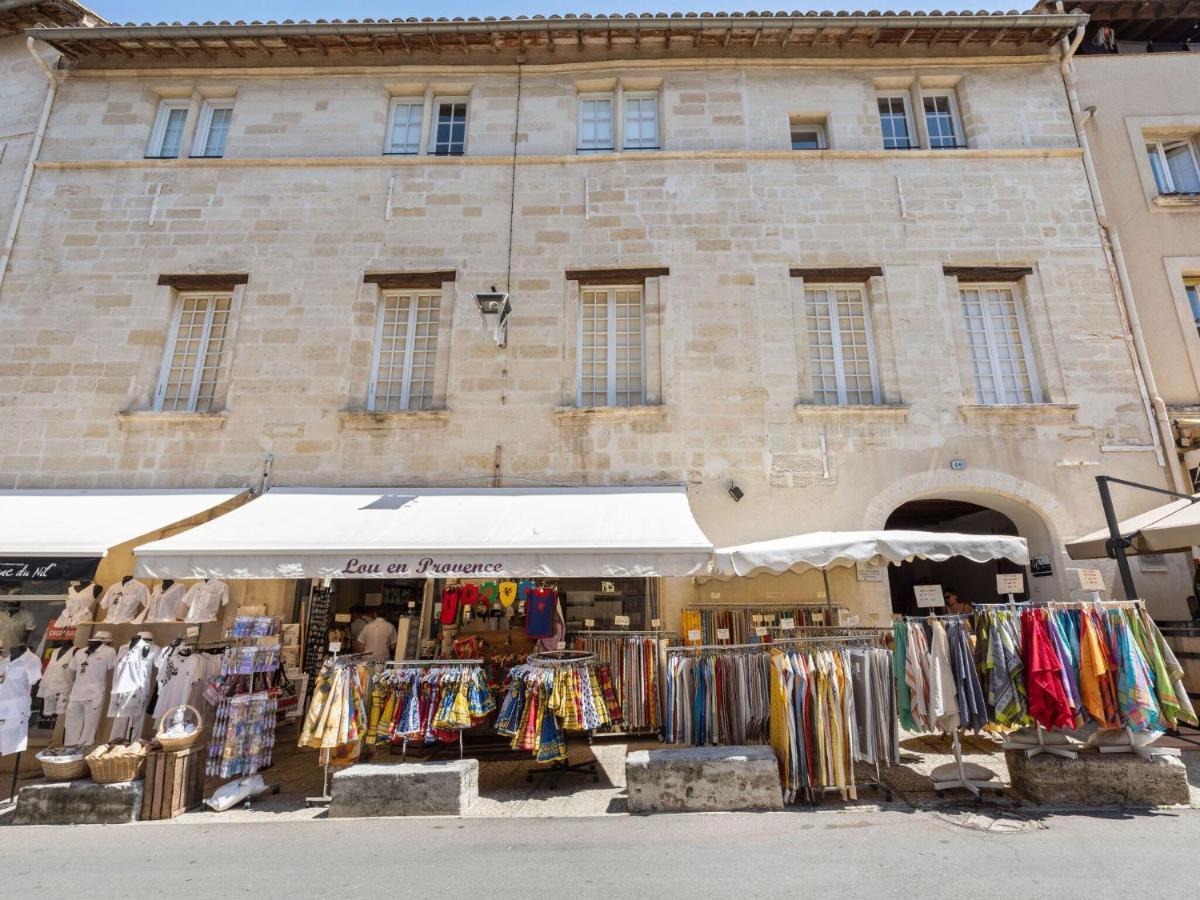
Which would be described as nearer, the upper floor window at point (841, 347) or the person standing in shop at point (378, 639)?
the person standing in shop at point (378, 639)

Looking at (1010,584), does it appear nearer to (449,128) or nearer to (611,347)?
(611,347)

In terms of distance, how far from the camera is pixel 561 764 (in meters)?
6.37

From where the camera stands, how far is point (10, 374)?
901 centimetres

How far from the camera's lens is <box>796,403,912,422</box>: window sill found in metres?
8.59

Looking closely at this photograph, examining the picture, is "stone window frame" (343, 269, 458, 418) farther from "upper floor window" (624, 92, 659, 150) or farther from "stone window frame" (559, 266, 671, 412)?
"upper floor window" (624, 92, 659, 150)

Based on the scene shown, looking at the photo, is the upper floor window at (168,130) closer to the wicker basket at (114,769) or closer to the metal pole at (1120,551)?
the wicker basket at (114,769)

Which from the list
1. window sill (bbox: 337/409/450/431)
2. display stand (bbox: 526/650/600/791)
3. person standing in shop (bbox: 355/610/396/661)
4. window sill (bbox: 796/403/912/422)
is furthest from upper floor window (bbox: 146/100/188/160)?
window sill (bbox: 796/403/912/422)

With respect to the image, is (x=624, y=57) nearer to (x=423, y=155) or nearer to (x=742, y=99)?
(x=742, y=99)

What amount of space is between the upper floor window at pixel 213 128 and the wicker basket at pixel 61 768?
30.5 feet

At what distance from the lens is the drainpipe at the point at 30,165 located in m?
9.56

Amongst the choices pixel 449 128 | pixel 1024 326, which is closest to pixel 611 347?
pixel 449 128

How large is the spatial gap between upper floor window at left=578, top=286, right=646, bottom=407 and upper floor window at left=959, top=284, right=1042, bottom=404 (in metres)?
4.98

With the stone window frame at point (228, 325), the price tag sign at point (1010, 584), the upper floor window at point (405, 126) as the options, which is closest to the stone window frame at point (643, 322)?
the upper floor window at point (405, 126)

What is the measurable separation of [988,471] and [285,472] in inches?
385
